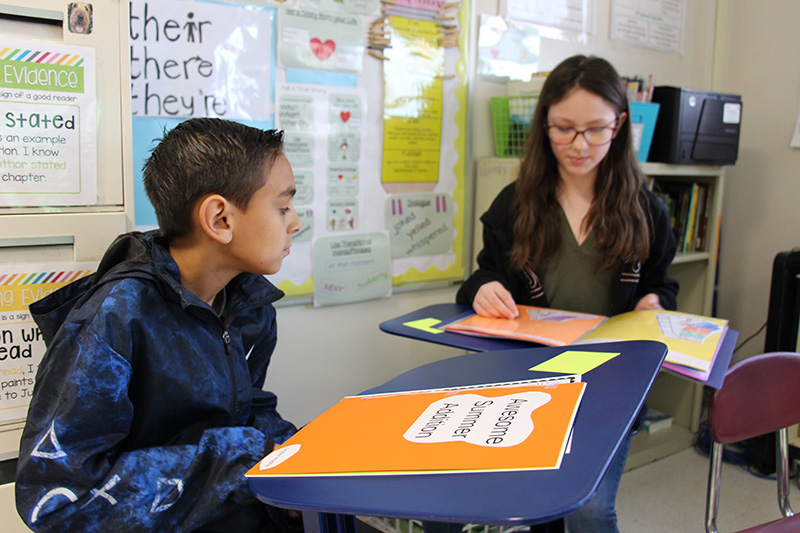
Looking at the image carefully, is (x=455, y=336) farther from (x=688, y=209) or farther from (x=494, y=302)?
(x=688, y=209)

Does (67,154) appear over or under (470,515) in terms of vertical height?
over

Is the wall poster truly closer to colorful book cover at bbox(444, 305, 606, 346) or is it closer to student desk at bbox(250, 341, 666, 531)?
student desk at bbox(250, 341, 666, 531)

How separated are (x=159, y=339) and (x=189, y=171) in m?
0.27

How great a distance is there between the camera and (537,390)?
77 centimetres

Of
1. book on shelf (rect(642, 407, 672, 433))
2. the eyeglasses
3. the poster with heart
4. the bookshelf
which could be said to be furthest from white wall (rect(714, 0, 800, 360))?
the poster with heart

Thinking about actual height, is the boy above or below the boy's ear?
below

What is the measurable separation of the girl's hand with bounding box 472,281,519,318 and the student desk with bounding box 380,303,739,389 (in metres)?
0.04

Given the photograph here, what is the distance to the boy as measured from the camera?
2.58 feet

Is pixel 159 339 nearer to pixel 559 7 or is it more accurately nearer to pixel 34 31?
pixel 34 31

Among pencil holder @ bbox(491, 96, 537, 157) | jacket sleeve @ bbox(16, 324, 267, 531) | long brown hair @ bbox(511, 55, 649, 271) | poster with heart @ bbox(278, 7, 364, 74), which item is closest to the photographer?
jacket sleeve @ bbox(16, 324, 267, 531)

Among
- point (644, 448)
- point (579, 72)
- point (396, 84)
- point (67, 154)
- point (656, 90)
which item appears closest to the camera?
point (67, 154)

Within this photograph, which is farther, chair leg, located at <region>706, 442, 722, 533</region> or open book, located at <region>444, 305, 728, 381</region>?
chair leg, located at <region>706, 442, 722, 533</region>

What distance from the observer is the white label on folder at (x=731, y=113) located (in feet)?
7.76

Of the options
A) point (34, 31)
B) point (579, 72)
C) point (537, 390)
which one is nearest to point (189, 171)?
point (34, 31)
